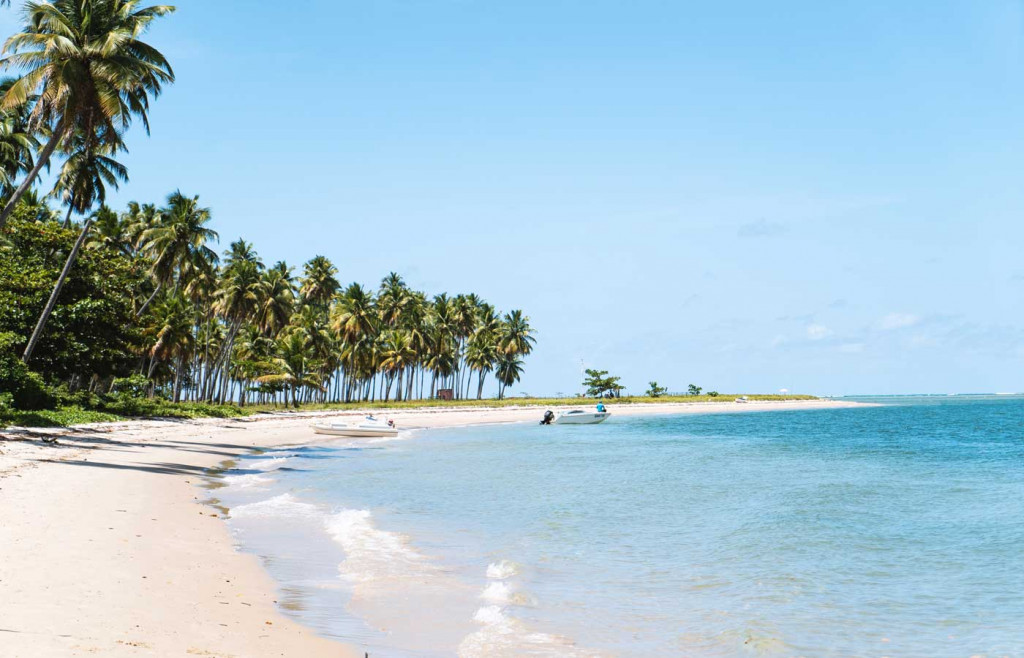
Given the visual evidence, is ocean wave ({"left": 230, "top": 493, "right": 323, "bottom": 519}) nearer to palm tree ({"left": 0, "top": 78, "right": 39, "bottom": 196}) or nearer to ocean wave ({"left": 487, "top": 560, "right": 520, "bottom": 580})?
ocean wave ({"left": 487, "top": 560, "right": 520, "bottom": 580})

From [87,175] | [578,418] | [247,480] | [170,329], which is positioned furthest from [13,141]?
[578,418]

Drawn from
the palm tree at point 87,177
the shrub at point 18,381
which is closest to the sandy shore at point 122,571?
the shrub at point 18,381

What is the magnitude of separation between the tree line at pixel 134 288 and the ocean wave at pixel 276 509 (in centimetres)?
1612

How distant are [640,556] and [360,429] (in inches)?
1456

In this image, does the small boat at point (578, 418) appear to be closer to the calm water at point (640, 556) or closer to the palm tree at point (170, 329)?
the palm tree at point (170, 329)

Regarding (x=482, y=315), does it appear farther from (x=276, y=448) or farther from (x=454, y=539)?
(x=454, y=539)

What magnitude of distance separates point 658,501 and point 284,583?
13659 millimetres

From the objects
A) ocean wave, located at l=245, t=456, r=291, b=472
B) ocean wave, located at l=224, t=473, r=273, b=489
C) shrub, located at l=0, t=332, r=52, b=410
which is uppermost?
shrub, located at l=0, t=332, r=52, b=410

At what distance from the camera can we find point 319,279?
94625mm

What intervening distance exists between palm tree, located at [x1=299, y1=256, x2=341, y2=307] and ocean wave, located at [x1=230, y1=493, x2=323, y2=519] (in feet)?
256

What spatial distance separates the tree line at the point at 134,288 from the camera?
85.8 feet

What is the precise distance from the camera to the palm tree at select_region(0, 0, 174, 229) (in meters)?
25.2

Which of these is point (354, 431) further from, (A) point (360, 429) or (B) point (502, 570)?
(B) point (502, 570)

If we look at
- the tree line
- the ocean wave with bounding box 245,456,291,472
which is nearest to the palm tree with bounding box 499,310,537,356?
the tree line
